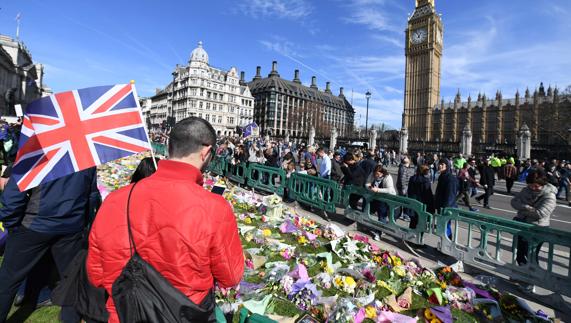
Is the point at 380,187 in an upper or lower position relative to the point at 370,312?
upper

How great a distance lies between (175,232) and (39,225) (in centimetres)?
243

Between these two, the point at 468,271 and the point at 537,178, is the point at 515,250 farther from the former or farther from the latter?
the point at 537,178

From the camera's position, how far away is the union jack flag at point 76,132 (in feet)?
8.38

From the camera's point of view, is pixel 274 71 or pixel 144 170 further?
pixel 274 71

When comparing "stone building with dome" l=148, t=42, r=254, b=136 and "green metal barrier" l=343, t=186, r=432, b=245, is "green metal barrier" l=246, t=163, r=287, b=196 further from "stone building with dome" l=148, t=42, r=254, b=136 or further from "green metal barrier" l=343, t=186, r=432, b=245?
"stone building with dome" l=148, t=42, r=254, b=136

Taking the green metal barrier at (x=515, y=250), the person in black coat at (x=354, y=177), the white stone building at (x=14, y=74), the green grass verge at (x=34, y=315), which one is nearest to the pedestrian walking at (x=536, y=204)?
the green metal barrier at (x=515, y=250)

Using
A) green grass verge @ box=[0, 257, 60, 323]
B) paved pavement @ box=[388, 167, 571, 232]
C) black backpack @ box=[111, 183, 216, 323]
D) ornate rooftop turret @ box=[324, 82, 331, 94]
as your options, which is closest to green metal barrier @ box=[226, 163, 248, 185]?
paved pavement @ box=[388, 167, 571, 232]

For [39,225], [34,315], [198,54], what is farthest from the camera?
[198,54]

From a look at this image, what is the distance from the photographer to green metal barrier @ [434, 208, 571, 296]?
14.9 feet

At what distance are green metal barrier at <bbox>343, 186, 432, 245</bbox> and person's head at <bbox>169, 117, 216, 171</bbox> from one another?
5772mm

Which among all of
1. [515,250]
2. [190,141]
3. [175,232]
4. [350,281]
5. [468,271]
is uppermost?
[190,141]

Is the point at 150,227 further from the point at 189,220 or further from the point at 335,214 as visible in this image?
the point at 335,214

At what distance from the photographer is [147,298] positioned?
144 cm

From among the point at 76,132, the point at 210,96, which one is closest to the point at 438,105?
the point at 210,96
